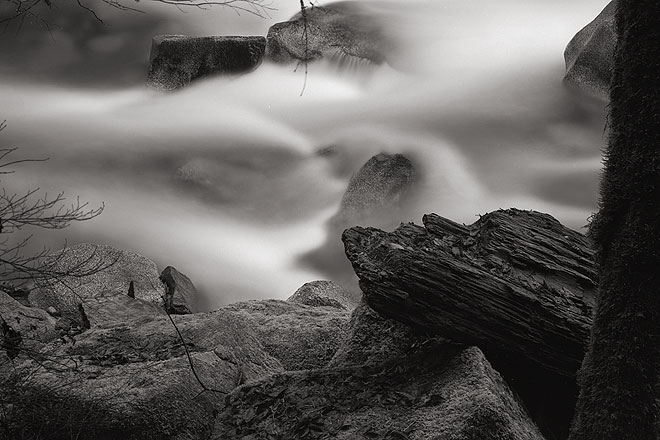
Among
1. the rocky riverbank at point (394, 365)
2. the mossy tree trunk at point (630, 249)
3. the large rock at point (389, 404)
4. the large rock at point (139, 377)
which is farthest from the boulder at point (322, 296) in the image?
the mossy tree trunk at point (630, 249)

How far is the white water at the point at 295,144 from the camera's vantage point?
10.8 m

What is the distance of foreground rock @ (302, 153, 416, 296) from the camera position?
10.5 meters

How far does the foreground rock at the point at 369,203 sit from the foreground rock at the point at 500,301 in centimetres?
591

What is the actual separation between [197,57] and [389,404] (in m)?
12.1

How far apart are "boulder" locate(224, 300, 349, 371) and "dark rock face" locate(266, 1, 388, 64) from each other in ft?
31.6

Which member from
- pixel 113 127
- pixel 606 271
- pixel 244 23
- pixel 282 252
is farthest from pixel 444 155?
pixel 606 271

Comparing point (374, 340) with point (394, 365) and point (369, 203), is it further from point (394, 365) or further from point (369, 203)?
point (369, 203)

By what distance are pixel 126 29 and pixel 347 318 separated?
1353 cm

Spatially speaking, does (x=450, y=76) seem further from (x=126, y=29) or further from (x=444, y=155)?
(x=126, y=29)

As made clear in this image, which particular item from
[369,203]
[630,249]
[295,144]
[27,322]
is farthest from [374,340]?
[295,144]

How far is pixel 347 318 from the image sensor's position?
18.9 ft

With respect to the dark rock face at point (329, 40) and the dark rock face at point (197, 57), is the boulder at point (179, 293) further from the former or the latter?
the dark rock face at point (329, 40)

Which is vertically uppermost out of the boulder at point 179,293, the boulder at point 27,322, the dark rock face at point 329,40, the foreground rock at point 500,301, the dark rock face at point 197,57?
the dark rock face at point 329,40

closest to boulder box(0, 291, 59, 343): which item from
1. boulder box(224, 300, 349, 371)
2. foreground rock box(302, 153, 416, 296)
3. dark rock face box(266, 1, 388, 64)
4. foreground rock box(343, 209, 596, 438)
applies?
boulder box(224, 300, 349, 371)
